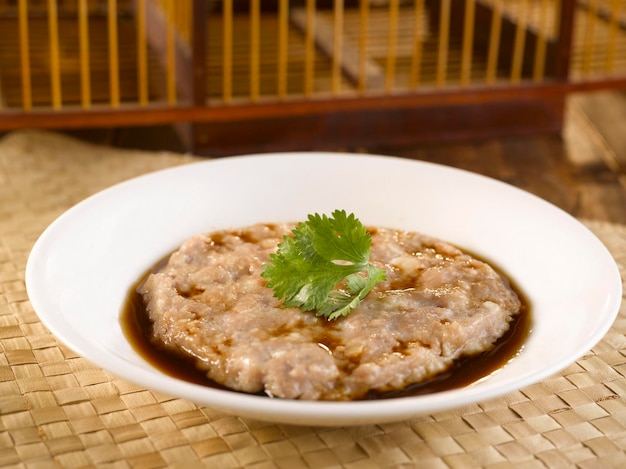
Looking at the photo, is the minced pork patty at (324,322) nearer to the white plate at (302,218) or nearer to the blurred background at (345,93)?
the white plate at (302,218)

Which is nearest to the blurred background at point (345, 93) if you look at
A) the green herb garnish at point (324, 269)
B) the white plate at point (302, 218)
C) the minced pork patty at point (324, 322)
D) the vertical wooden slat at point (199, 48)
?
the vertical wooden slat at point (199, 48)

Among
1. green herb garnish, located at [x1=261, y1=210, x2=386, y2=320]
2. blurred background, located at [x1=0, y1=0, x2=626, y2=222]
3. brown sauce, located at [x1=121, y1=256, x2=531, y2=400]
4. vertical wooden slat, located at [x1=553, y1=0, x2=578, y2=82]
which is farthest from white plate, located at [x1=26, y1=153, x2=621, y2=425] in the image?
vertical wooden slat, located at [x1=553, y1=0, x2=578, y2=82]

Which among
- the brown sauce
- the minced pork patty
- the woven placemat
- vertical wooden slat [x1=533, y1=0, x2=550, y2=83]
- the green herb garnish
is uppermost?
vertical wooden slat [x1=533, y1=0, x2=550, y2=83]

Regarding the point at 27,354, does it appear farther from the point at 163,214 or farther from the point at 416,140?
the point at 416,140

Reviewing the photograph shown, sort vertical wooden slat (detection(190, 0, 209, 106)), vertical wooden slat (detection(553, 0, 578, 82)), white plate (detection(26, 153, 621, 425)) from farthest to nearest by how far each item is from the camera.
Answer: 1. vertical wooden slat (detection(553, 0, 578, 82))
2. vertical wooden slat (detection(190, 0, 209, 106))
3. white plate (detection(26, 153, 621, 425))

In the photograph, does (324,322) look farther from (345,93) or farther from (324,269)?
(345,93)

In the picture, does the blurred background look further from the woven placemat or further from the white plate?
the woven placemat

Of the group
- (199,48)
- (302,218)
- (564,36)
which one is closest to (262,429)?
(302,218)
